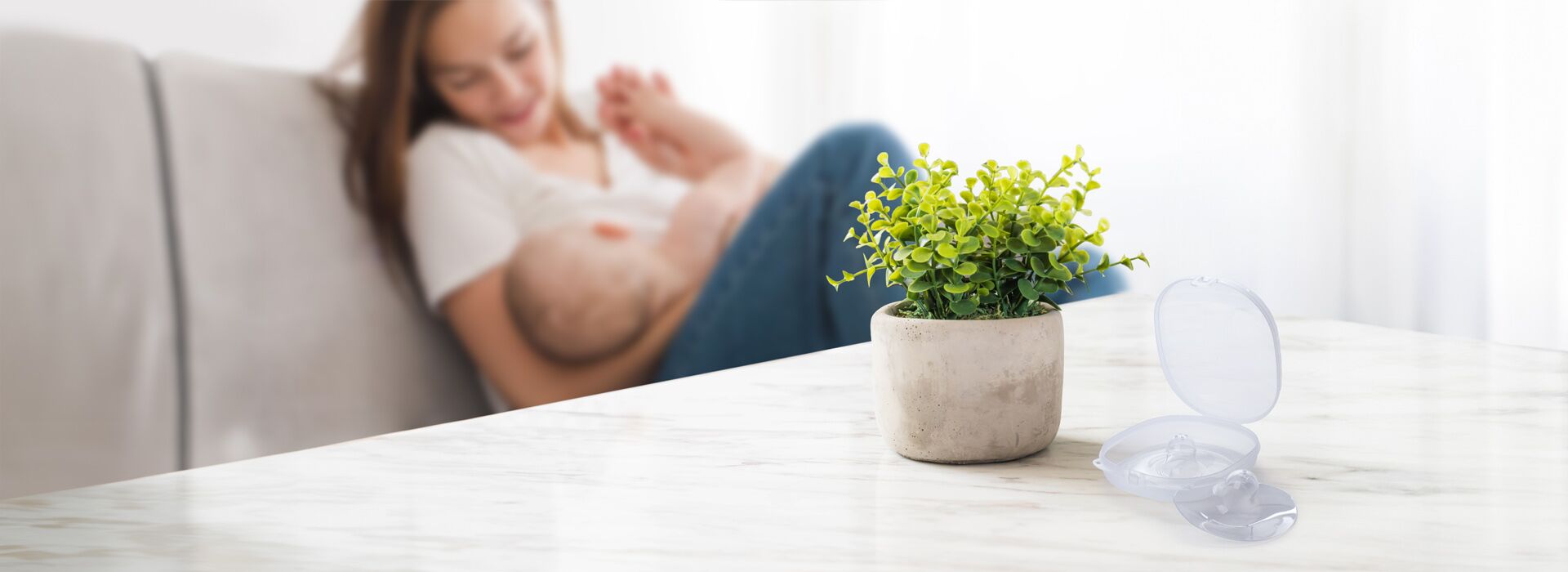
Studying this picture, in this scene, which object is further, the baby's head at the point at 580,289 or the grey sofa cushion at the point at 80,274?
the baby's head at the point at 580,289

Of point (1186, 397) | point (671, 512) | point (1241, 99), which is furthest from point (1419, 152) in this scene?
point (671, 512)

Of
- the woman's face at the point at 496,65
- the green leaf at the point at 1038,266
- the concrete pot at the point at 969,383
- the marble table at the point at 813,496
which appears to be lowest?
the marble table at the point at 813,496

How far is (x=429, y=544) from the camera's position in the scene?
613 mm

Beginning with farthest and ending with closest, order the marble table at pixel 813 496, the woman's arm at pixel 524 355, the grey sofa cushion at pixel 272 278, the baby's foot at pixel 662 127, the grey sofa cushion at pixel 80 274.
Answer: the baby's foot at pixel 662 127, the woman's arm at pixel 524 355, the grey sofa cushion at pixel 272 278, the grey sofa cushion at pixel 80 274, the marble table at pixel 813 496

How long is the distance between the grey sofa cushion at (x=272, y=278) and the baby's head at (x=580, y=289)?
0.20m

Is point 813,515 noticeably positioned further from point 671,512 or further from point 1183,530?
point 1183,530

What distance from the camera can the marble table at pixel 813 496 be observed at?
22.8 inches

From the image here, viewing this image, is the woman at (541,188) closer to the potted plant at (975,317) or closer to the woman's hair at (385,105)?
the woman's hair at (385,105)

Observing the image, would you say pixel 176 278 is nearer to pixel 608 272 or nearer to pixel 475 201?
pixel 475 201

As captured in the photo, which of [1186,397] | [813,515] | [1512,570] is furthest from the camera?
[1186,397]

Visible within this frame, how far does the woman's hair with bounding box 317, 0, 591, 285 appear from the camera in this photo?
1.59 m

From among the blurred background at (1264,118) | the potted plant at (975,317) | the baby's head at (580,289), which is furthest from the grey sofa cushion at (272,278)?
the potted plant at (975,317)

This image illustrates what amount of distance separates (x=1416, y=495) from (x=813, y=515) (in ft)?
1.18

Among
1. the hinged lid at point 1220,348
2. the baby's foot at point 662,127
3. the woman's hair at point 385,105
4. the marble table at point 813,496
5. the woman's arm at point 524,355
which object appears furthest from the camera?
the baby's foot at point 662,127
